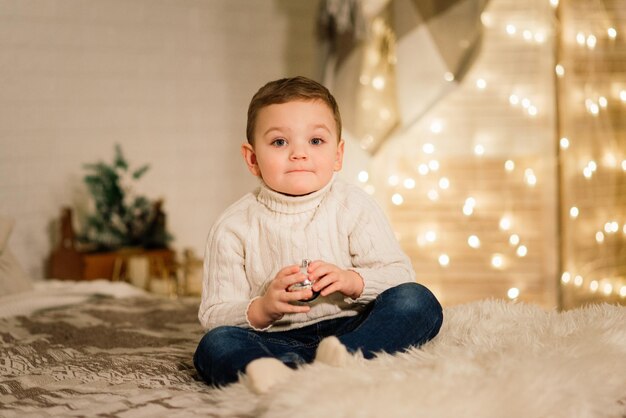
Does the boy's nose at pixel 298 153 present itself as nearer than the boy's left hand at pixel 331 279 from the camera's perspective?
No

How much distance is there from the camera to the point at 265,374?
4.42ft

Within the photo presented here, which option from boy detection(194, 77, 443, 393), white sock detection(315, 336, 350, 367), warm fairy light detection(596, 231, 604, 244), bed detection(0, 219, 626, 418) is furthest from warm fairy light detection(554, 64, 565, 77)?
white sock detection(315, 336, 350, 367)

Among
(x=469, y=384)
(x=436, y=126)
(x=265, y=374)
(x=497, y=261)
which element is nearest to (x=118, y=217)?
(x=436, y=126)

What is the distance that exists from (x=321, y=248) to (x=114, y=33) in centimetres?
256

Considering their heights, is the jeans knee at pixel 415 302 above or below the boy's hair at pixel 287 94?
below

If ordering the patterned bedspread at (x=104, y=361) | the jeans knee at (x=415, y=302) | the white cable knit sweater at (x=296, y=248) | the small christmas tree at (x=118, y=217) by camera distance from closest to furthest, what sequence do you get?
the patterned bedspread at (x=104, y=361), the jeans knee at (x=415, y=302), the white cable knit sweater at (x=296, y=248), the small christmas tree at (x=118, y=217)

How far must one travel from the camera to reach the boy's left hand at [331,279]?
154cm

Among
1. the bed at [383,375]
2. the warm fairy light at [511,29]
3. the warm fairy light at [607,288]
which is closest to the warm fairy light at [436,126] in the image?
the warm fairy light at [511,29]

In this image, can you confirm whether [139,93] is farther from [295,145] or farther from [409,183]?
[295,145]

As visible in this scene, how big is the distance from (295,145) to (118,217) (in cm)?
221

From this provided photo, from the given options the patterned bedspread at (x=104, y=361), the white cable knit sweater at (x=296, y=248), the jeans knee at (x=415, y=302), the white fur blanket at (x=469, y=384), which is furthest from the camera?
the white cable knit sweater at (x=296, y=248)

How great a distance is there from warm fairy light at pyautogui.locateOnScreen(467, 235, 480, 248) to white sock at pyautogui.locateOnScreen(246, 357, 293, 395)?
2.11 m

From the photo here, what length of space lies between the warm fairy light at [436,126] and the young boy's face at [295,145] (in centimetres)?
173

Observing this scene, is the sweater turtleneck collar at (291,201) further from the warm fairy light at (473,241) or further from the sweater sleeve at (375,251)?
the warm fairy light at (473,241)
